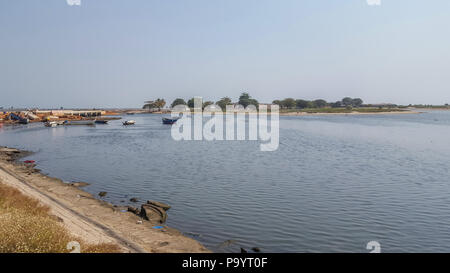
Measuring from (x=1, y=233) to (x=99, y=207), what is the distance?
33.8 feet

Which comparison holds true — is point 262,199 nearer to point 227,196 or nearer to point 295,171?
point 227,196

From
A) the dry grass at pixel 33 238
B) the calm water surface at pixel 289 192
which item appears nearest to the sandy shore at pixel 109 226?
the calm water surface at pixel 289 192

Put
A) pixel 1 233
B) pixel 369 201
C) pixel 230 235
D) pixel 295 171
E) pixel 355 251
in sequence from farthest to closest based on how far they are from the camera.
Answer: pixel 295 171, pixel 369 201, pixel 230 235, pixel 355 251, pixel 1 233

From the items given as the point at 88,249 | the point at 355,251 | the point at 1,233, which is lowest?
the point at 355,251

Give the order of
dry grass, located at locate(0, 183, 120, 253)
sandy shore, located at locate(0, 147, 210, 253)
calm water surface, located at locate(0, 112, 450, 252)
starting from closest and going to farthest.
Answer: dry grass, located at locate(0, 183, 120, 253)
sandy shore, located at locate(0, 147, 210, 253)
calm water surface, located at locate(0, 112, 450, 252)

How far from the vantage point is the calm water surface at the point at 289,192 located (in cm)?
1709

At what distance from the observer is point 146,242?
1545cm

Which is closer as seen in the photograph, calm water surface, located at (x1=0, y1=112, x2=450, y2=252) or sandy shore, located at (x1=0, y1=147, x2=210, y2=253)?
sandy shore, located at (x1=0, y1=147, x2=210, y2=253)

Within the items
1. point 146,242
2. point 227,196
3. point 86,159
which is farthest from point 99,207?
point 86,159

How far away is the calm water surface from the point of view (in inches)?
673

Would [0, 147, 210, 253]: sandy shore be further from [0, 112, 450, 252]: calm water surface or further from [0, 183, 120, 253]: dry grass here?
[0, 183, 120, 253]: dry grass

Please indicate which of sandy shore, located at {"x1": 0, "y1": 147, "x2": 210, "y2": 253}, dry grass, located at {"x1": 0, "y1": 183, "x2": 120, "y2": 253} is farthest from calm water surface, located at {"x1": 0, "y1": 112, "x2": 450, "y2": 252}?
dry grass, located at {"x1": 0, "y1": 183, "x2": 120, "y2": 253}

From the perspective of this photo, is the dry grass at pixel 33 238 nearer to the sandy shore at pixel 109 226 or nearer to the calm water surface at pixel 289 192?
the sandy shore at pixel 109 226

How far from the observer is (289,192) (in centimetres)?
2586
